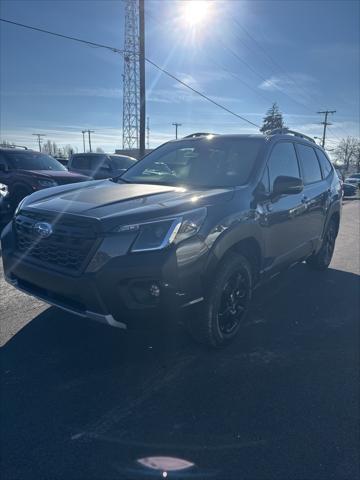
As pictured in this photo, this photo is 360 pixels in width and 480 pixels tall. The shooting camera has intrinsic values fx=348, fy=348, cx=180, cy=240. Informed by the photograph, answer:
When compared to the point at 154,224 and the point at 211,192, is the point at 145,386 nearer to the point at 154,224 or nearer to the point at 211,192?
the point at 154,224

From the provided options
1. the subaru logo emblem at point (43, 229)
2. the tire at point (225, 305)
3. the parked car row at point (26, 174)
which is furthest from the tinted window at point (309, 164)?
the parked car row at point (26, 174)

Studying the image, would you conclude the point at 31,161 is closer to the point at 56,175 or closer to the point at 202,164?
the point at 56,175

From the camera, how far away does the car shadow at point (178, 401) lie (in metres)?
1.94

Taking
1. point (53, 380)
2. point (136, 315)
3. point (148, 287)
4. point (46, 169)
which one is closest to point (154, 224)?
point (148, 287)

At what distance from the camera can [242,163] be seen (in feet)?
11.5

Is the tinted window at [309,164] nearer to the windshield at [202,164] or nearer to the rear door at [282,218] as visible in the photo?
the rear door at [282,218]

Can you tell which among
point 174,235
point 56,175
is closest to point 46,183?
point 56,175

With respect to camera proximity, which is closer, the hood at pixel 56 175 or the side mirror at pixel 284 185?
the side mirror at pixel 284 185

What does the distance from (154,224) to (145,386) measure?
1.20m

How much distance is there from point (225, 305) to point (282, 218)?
1.23 metres

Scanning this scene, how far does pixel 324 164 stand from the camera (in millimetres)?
5289

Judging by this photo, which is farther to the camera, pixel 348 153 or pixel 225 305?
pixel 348 153

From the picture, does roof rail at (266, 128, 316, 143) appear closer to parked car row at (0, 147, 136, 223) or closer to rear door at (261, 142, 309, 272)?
rear door at (261, 142, 309, 272)

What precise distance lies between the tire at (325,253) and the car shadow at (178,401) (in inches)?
77.0
